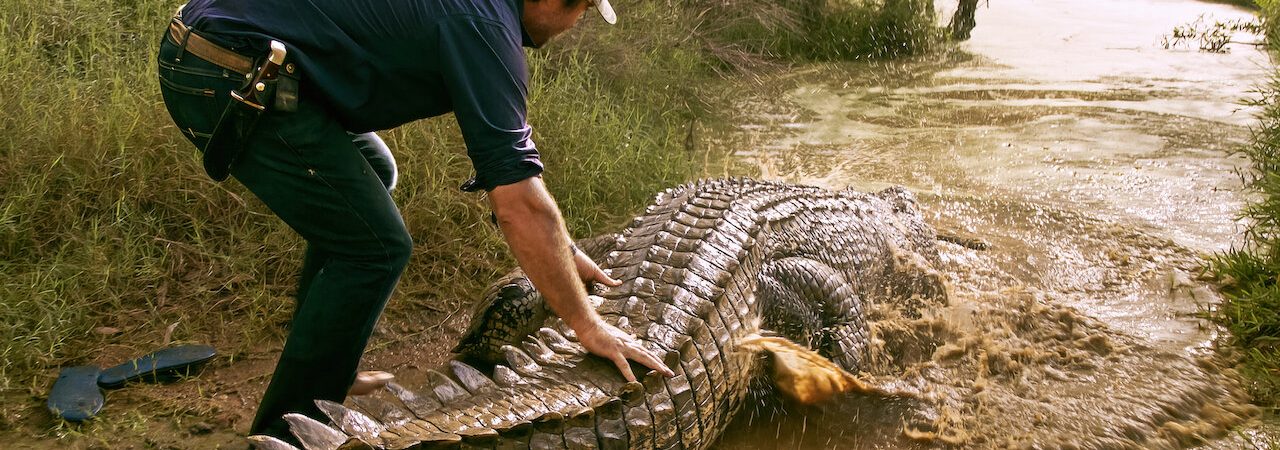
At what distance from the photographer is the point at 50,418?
2705mm

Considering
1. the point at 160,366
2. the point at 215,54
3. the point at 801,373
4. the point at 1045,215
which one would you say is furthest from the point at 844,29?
the point at 215,54

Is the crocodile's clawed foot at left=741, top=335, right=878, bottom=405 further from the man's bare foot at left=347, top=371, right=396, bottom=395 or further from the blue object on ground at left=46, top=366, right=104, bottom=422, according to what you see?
the blue object on ground at left=46, top=366, right=104, bottom=422

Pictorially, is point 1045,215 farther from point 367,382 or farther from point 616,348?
point 367,382

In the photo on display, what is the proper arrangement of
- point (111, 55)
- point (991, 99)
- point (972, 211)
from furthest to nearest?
point (991, 99)
point (972, 211)
point (111, 55)

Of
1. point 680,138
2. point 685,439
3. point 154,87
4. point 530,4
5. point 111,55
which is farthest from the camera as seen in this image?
point 680,138

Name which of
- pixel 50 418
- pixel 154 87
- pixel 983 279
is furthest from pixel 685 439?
pixel 154 87

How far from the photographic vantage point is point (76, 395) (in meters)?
2.79

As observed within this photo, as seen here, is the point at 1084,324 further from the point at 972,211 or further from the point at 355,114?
the point at 355,114

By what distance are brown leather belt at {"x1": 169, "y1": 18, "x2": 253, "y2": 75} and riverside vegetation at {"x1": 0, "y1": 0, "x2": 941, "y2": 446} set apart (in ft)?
4.40

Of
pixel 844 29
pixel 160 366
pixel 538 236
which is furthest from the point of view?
pixel 844 29

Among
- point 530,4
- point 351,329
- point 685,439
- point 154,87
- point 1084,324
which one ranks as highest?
point 530,4

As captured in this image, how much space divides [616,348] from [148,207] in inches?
102

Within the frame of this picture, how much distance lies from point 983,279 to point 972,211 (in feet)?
3.47

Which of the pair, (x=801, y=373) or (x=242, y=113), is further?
(x=801, y=373)
